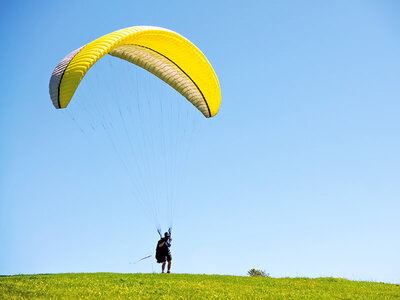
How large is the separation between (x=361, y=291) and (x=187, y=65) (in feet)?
37.3

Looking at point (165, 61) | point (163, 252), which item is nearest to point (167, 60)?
point (165, 61)

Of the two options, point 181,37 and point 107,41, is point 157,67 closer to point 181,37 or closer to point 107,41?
point 181,37

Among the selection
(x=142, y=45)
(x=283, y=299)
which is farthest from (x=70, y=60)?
(x=283, y=299)

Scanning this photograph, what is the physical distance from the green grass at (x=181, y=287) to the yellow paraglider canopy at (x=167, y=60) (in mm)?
6020

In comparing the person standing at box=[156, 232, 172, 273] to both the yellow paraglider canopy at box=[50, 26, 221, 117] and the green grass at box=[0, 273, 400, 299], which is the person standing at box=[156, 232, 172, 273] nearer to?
the green grass at box=[0, 273, 400, 299]

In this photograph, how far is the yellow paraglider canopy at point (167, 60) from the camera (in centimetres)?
1480

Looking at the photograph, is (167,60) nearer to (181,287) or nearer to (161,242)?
(161,242)

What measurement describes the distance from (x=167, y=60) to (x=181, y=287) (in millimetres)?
8953

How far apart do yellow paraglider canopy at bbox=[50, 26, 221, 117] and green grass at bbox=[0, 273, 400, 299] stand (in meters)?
6.02

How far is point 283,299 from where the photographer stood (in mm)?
14969

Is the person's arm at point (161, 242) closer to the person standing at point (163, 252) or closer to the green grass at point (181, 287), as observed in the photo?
the person standing at point (163, 252)

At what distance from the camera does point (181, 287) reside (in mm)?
15555

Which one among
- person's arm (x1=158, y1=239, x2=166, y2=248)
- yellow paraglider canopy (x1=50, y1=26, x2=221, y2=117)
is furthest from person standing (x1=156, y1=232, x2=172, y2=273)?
yellow paraglider canopy (x1=50, y1=26, x2=221, y2=117)

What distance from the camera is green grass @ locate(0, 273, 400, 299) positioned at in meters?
14.3
